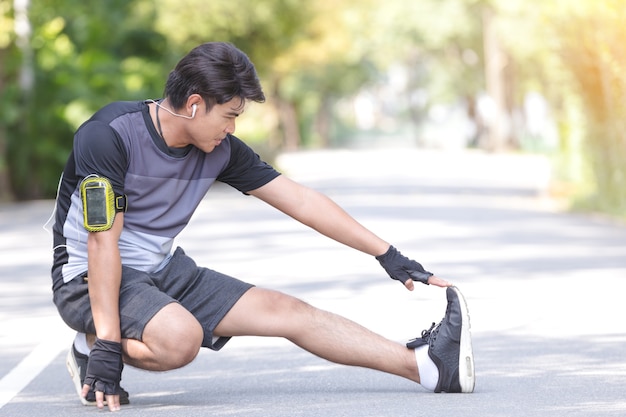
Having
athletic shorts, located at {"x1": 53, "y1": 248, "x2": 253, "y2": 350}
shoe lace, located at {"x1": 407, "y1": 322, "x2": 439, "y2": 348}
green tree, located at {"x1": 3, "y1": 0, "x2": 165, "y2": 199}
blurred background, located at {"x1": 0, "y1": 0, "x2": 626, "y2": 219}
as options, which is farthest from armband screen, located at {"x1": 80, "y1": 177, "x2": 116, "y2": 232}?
green tree, located at {"x1": 3, "y1": 0, "x2": 165, "y2": 199}

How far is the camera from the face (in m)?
5.45

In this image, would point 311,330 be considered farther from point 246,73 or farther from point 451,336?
point 246,73

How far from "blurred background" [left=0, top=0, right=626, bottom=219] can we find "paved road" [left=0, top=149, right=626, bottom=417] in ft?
6.35

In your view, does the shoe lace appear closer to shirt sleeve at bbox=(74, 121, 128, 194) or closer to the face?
the face

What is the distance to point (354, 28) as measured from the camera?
2350 inches

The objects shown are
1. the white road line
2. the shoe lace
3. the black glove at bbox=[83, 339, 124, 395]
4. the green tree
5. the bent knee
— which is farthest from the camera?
the green tree

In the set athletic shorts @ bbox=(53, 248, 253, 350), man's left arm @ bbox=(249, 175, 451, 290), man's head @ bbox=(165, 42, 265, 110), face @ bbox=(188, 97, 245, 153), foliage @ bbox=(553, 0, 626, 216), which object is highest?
foliage @ bbox=(553, 0, 626, 216)

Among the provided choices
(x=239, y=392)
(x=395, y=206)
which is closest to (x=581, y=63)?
(x=395, y=206)

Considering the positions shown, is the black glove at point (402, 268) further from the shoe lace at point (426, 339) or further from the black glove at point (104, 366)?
the black glove at point (104, 366)

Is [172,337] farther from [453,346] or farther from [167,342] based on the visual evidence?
[453,346]

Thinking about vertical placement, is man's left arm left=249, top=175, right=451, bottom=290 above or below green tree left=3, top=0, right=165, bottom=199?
below

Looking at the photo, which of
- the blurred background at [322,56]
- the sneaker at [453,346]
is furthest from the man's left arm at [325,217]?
the blurred background at [322,56]

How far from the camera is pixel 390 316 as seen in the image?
8.95 meters

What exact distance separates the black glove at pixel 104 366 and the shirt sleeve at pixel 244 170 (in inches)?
37.8
